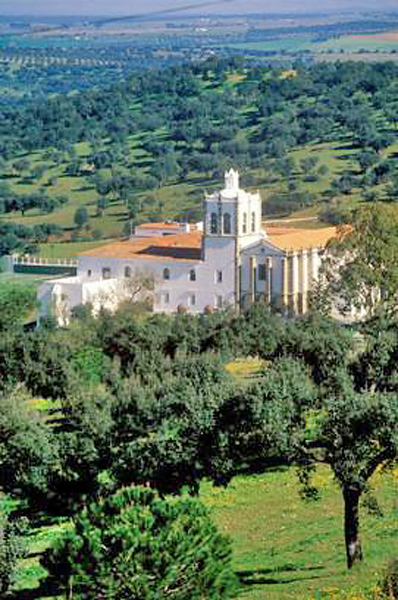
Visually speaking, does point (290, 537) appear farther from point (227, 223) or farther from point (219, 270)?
Answer: point (227, 223)

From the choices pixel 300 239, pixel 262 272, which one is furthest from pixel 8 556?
pixel 300 239

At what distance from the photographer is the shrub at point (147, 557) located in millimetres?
20969

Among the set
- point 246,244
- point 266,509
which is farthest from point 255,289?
point 266,509

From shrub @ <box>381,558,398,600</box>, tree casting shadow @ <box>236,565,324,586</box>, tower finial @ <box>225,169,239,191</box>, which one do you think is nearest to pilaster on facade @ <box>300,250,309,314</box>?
tower finial @ <box>225,169,239,191</box>

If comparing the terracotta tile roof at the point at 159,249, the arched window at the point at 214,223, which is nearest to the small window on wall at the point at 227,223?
the arched window at the point at 214,223

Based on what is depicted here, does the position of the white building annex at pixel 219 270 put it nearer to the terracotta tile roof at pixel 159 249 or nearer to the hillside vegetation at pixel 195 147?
the terracotta tile roof at pixel 159 249

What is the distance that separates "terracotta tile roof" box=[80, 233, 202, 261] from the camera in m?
64.7

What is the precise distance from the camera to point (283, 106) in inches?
5241

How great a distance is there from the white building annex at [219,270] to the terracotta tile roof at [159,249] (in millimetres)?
74

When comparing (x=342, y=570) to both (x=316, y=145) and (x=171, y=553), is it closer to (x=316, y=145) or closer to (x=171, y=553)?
(x=171, y=553)

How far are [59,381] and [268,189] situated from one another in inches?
2240

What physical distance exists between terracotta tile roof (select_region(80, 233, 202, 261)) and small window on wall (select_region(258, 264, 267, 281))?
121 inches

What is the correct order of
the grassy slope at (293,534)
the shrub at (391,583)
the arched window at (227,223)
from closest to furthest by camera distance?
the shrub at (391,583)
the grassy slope at (293,534)
the arched window at (227,223)

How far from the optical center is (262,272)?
203ft
